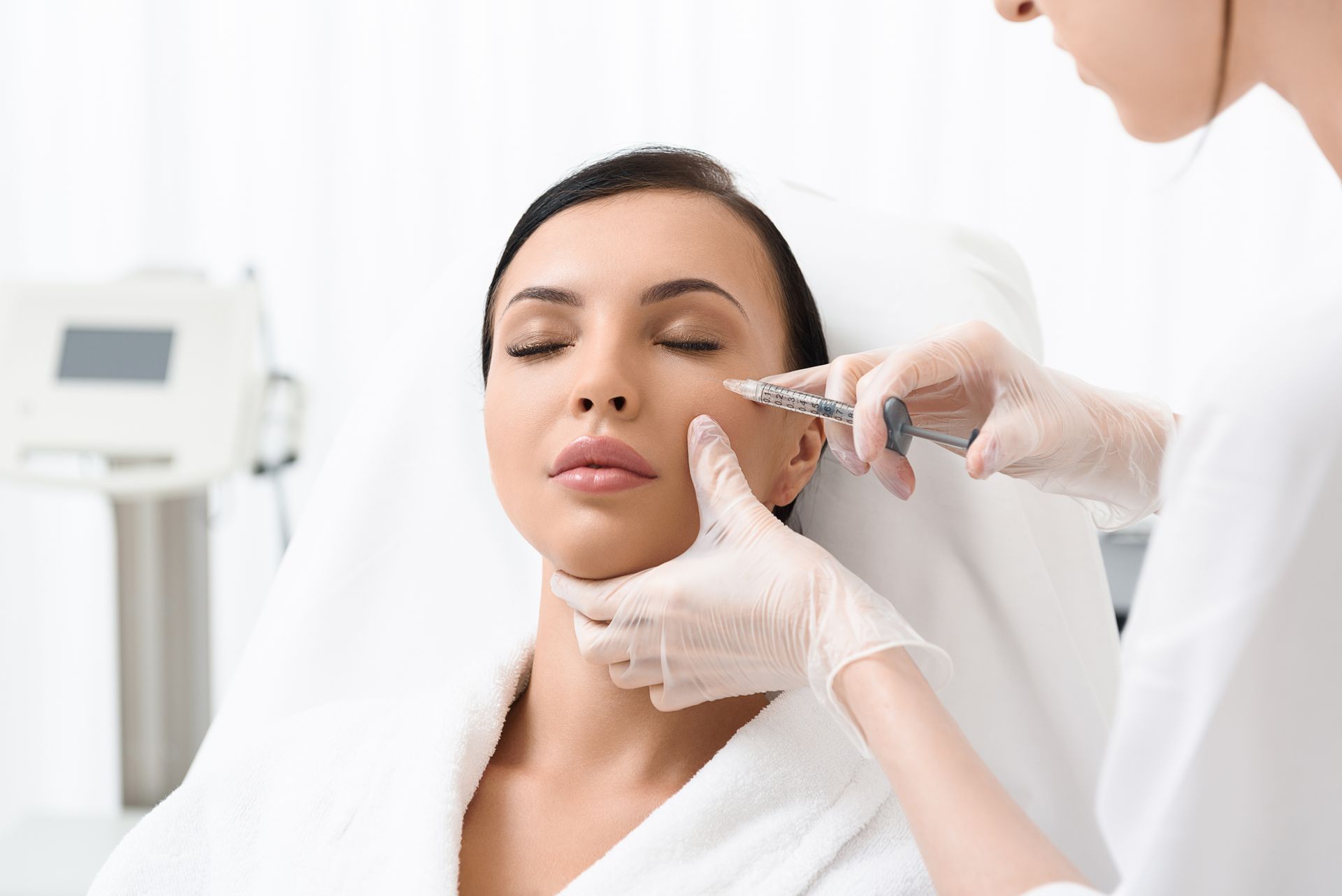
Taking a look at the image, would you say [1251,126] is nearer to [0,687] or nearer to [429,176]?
[429,176]

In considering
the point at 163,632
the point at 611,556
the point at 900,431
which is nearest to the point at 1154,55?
the point at 900,431

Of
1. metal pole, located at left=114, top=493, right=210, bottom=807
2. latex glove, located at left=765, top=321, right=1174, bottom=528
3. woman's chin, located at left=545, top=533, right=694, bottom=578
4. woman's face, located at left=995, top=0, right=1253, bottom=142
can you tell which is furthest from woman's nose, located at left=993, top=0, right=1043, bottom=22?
metal pole, located at left=114, top=493, right=210, bottom=807

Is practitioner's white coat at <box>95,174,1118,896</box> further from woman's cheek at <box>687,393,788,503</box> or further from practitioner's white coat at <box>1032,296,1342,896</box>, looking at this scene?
practitioner's white coat at <box>1032,296,1342,896</box>

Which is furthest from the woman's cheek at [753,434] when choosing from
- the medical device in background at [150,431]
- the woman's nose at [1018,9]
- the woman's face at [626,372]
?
the medical device in background at [150,431]

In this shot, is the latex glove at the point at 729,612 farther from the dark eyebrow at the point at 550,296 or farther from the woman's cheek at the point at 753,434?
the dark eyebrow at the point at 550,296

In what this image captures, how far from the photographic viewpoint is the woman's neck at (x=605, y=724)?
1078 mm

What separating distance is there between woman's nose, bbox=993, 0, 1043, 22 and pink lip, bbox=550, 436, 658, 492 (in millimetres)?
462

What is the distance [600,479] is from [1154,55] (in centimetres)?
54

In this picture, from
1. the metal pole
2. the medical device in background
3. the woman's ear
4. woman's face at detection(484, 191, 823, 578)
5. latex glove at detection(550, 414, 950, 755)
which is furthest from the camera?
the metal pole

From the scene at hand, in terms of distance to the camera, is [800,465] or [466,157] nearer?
[800,465]

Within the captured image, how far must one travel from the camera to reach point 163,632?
2.11 m

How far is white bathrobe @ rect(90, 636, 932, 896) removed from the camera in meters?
0.95

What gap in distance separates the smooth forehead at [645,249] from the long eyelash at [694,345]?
6 centimetres

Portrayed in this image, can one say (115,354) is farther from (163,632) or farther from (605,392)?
(605,392)
